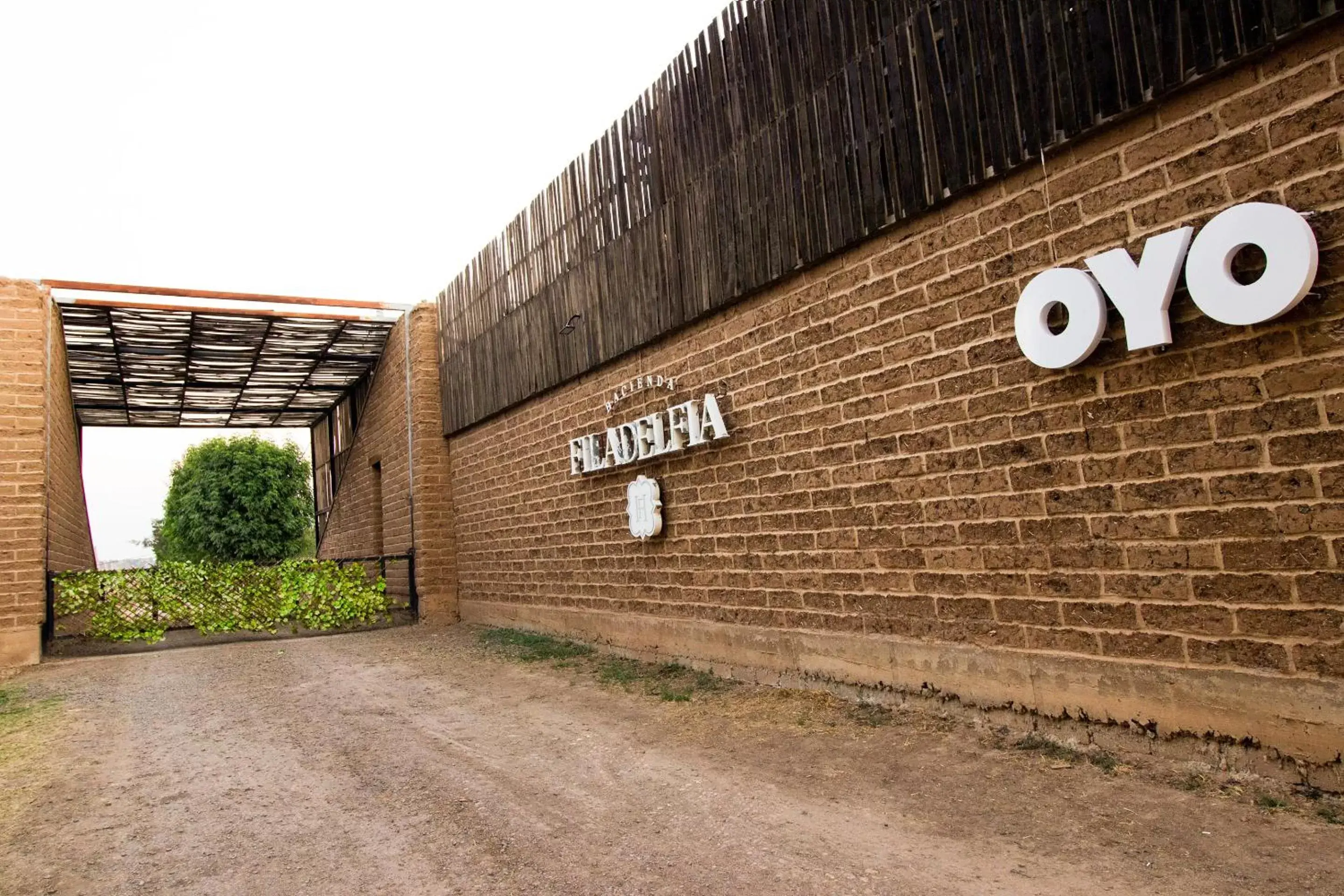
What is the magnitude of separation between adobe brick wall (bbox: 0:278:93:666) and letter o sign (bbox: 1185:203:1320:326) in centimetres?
1189

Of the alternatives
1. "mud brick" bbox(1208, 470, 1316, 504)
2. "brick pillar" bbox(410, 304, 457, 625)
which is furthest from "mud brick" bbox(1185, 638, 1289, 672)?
"brick pillar" bbox(410, 304, 457, 625)

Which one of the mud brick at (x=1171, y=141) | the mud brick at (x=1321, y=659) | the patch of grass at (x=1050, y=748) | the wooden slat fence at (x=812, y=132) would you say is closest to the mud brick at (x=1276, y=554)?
the mud brick at (x=1321, y=659)

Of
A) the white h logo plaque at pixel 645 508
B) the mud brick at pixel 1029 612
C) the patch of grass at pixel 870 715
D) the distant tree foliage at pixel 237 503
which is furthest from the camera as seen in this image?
the distant tree foliage at pixel 237 503

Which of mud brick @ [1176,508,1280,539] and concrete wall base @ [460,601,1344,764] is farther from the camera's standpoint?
mud brick @ [1176,508,1280,539]

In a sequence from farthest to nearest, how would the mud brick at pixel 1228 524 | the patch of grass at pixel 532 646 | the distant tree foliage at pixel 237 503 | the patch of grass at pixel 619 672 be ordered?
the distant tree foliage at pixel 237 503 < the patch of grass at pixel 532 646 < the patch of grass at pixel 619 672 < the mud brick at pixel 1228 524

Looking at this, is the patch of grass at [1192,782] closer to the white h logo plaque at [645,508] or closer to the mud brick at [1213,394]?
the mud brick at [1213,394]

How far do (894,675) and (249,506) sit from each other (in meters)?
20.0

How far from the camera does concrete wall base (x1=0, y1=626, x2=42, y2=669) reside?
9.67 meters

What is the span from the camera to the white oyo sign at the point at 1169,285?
10.5ft

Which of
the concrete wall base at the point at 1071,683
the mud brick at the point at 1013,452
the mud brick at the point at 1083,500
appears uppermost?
the mud brick at the point at 1013,452

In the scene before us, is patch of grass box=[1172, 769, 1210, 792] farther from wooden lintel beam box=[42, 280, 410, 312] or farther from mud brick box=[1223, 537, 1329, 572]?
wooden lintel beam box=[42, 280, 410, 312]

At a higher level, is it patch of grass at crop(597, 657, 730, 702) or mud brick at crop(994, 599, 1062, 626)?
mud brick at crop(994, 599, 1062, 626)

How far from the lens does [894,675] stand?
512cm

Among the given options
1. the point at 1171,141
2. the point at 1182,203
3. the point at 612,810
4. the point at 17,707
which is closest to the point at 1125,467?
the point at 1182,203
